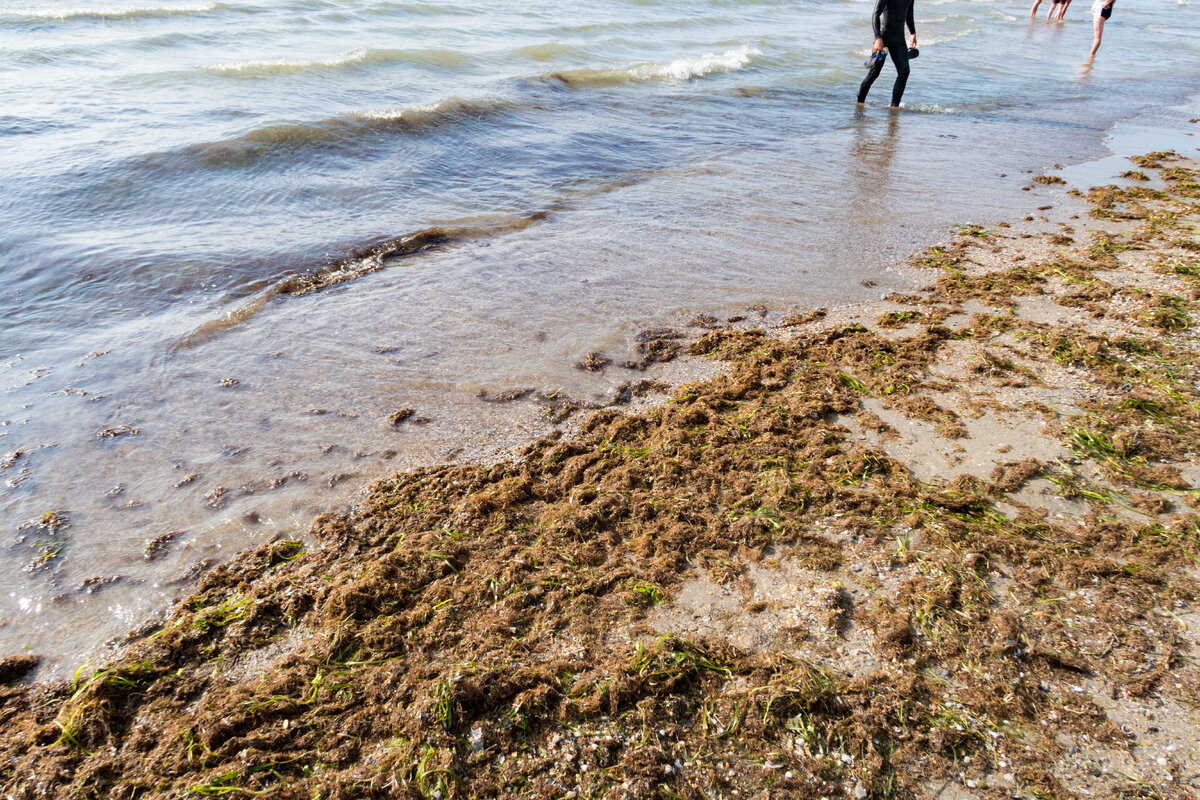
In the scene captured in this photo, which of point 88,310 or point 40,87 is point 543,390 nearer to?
point 88,310

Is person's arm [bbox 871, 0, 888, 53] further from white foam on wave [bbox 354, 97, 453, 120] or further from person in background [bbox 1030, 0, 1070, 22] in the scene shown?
person in background [bbox 1030, 0, 1070, 22]

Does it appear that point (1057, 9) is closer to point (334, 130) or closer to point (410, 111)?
point (410, 111)

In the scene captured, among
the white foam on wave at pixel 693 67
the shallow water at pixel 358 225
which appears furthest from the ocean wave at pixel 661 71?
the shallow water at pixel 358 225

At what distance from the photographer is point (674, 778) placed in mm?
2283

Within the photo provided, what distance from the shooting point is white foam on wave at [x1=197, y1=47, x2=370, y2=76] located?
1237cm

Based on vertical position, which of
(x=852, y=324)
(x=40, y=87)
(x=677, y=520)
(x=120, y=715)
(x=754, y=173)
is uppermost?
(x=40, y=87)

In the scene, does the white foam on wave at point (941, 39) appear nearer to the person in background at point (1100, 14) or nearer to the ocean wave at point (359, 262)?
the person in background at point (1100, 14)

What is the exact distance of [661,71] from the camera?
49.7ft

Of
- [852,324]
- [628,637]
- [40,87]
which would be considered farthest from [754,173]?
[40,87]

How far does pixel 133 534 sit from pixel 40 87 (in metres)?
11.8

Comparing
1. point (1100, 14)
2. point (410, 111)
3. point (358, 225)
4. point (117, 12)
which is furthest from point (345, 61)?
point (1100, 14)

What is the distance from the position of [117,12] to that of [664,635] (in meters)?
20.7

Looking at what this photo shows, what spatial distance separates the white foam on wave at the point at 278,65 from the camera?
40.6ft

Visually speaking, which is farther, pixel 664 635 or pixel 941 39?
pixel 941 39
